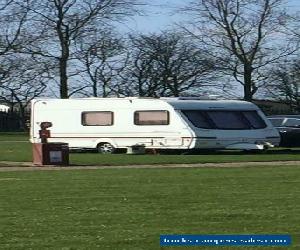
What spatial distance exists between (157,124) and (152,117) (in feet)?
1.16

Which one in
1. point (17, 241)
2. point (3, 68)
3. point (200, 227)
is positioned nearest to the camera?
point (17, 241)

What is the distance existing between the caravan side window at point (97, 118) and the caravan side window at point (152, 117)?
3.72 ft

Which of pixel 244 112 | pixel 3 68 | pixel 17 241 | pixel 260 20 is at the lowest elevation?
pixel 17 241

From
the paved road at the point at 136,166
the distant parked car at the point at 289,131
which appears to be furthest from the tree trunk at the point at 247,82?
the paved road at the point at 136,166

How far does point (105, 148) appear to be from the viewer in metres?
30.6

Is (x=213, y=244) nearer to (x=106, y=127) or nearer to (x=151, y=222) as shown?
(x=151, y=222)

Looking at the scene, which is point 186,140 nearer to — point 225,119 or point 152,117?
point 152,117

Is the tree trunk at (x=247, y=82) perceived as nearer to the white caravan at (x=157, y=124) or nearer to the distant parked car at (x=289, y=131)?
the distant parked car at (x=289, y=131)

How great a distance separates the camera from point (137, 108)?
98.0ft

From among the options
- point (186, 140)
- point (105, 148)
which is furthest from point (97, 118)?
point (186, 140)

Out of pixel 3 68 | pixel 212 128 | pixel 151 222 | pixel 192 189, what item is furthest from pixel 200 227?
pixel 3 68

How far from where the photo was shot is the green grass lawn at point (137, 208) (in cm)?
909

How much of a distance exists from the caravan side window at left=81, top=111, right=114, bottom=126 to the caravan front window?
3.13 meters

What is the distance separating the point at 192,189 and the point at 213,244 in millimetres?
7650
